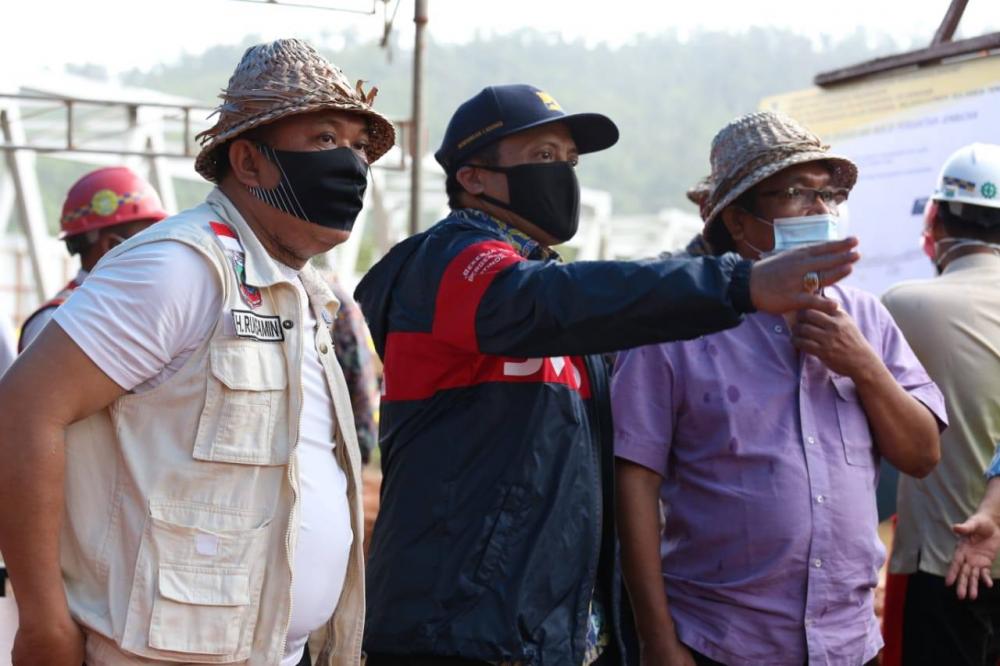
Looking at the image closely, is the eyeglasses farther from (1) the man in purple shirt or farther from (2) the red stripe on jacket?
(2) the red stripe on jacket

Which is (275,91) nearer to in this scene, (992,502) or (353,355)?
(992,502)

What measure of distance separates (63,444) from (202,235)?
501mm

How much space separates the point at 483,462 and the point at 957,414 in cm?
193

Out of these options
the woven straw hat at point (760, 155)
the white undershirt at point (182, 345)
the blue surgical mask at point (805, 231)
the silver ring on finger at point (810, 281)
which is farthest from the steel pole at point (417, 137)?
the silver ring on finger at point (810, 281)

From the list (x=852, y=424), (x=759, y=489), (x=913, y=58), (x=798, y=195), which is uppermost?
(x=913, y=58)

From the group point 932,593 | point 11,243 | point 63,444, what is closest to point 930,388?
point 932,593

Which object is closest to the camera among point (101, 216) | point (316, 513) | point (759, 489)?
point (316, 513)

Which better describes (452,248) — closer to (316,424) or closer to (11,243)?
(316,424)

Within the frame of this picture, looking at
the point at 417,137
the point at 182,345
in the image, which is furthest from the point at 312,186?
the point at 417,137

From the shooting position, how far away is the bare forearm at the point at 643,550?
307cm

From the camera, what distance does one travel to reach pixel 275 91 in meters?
2.63

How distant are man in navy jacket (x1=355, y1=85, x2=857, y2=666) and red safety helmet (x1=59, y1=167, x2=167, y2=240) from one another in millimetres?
2014

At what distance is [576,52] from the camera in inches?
5994

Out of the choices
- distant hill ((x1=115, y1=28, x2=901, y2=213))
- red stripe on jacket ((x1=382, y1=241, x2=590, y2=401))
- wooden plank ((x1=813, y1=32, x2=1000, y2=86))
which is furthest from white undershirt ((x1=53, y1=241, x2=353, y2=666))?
distant hill ((x1=115, y1=28, x2=901, y2=213))
